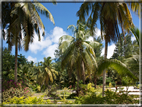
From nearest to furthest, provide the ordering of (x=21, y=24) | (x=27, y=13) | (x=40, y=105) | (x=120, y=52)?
(x=40, y=105) → (x=27, y=13) → (x=21, y=24) → (x=120, y=52)

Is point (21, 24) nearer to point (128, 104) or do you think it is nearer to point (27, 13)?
point (27, 13)

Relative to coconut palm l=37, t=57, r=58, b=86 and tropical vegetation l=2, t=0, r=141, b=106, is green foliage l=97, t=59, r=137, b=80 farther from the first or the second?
coconut palm l=37, t=57, r=58, b=86

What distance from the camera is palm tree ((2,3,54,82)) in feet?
20.5

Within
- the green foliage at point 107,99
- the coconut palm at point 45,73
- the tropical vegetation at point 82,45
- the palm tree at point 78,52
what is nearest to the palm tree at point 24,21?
the tropical vegetation at point 82,45

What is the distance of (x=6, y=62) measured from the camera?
10695 millimetres

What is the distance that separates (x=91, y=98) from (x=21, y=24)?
18.9 feet

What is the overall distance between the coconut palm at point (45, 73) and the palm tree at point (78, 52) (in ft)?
22.8

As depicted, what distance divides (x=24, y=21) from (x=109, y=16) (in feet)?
14.5

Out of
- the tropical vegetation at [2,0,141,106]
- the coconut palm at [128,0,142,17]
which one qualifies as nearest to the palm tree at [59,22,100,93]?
the tropical vegetation at [2,0,141,106]

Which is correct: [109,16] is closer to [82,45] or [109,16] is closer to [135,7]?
[135,7]

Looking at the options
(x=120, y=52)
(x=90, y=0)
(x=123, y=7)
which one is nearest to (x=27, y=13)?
(x=90, y=0)

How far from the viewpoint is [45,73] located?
52.1 ft

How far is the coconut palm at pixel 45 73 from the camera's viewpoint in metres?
15.7

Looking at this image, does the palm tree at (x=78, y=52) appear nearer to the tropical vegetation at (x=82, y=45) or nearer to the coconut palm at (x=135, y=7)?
the tropical vegetation at (x=82, y=45)
